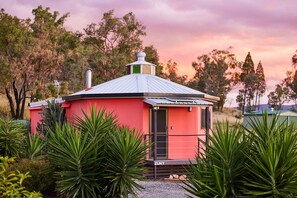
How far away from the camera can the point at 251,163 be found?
6945 mm

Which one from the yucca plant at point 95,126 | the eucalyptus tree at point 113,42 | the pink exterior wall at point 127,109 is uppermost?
the eucalyptus tree at point 113,42

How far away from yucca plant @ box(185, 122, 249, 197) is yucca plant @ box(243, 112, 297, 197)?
15cm

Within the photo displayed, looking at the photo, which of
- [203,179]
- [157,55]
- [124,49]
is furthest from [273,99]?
[203,179]

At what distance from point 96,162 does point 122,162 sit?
55cm

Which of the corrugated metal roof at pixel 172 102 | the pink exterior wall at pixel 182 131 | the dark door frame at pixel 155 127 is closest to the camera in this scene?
the dark door frame at pixel 155 127

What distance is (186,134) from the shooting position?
66.3ft

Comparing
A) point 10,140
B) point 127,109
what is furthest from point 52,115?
point 10,140

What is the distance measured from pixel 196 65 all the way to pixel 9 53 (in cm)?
3229

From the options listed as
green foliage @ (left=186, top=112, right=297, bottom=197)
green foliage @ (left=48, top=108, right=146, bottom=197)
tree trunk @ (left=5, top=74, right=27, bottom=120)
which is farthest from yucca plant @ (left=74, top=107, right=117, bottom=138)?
tree trunk @ (left=5, top=74, right=27, bottom=120)

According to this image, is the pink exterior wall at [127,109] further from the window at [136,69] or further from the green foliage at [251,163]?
the green foliage at [251,163]

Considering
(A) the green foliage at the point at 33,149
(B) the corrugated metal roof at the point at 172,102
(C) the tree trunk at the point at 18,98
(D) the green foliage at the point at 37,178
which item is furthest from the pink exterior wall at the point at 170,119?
(C) the tree trunk at the point at 18,98

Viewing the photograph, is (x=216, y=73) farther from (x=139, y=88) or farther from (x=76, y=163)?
(x=76, y=163)

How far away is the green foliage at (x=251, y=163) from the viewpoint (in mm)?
6598

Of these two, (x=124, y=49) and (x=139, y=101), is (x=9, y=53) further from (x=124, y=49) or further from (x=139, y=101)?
(x=139, y=101)
